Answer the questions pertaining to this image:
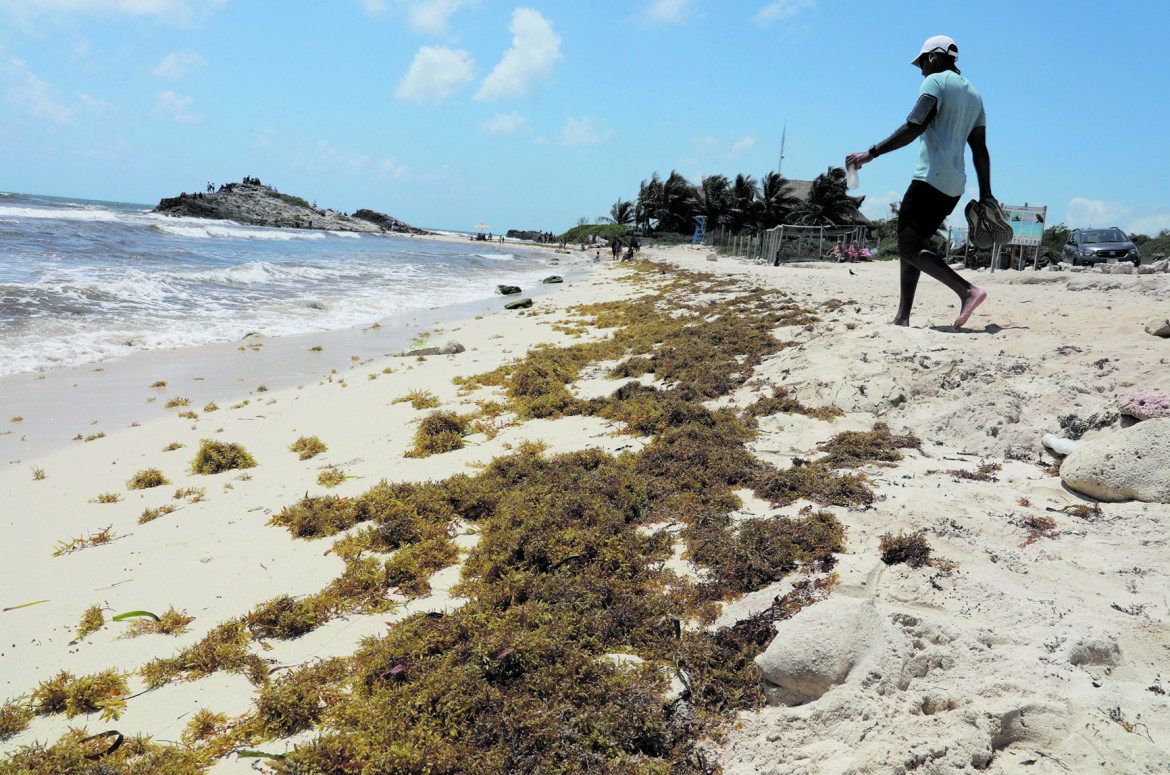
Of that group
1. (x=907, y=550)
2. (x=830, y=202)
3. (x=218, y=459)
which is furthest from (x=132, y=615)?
(x=830, y=202)

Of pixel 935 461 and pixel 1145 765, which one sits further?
pixel 935 461

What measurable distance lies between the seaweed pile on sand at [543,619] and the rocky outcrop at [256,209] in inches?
2903

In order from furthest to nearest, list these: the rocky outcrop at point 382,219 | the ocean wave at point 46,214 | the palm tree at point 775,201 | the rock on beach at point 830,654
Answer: the rocky outcrop at point 382,219 < the palm tree at point 775,201 < the ocean wave at point 46,214 < the rock on beach at point 830,654

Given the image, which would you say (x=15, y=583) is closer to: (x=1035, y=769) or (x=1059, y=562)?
(x=1035, y=769)

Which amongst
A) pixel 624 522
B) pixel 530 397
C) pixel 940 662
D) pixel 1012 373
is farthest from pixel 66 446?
pixel 1012 373

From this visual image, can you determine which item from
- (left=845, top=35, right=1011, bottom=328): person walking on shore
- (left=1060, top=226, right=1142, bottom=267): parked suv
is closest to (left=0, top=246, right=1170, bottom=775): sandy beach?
(left=845, top=35, right=1011, bottom=328): person walking on shore

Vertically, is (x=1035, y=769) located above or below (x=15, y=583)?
above

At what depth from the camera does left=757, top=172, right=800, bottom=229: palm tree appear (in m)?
45.7

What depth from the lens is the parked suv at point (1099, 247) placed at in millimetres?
16000

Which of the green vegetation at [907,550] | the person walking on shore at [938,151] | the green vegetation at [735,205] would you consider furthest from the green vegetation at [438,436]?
the green vegetation at [735,205]

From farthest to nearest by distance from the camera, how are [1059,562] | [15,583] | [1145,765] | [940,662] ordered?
[15,583] < [1059,562] < [940,662] < [1145,765]

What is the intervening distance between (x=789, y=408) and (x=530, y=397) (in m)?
2.53

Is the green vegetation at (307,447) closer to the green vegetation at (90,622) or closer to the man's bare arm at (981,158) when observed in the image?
the green vegetation at (90,622)

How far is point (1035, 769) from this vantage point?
1.49 meters
